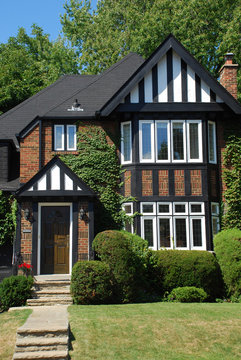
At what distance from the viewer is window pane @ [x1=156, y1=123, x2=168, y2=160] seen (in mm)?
15742

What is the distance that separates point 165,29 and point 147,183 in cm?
1660

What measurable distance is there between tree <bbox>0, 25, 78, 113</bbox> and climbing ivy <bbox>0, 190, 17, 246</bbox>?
570 inches

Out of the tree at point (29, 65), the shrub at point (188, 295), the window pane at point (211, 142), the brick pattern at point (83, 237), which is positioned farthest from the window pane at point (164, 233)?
the tree at point (29, 65)

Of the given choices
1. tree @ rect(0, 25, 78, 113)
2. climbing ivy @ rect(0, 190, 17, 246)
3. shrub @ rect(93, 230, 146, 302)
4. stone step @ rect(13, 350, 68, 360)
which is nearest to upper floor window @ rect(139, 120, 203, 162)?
shrub @ rect(93, 230, 146, 302)

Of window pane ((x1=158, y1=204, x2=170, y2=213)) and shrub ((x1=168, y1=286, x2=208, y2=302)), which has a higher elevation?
window pane ((x1=158, y1=204, x2=170, y2=213))

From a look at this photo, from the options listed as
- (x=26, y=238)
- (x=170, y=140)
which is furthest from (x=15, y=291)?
(x=170, y=140)

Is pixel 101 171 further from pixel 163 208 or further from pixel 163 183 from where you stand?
pixel 163 208

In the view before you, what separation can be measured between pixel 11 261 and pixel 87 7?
92.1 ft

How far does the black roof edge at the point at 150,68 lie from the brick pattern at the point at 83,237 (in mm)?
4127

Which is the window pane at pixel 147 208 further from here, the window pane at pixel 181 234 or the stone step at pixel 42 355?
the stone step at pixel 42 355

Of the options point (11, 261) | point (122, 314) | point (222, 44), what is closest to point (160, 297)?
point (122, 314)

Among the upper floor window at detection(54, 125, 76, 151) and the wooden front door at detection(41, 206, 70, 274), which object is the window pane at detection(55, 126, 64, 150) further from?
the wooden front door at detection(41, 206, 70, 274)

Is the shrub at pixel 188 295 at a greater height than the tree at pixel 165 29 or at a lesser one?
lesser

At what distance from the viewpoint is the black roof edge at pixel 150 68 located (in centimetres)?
1565
